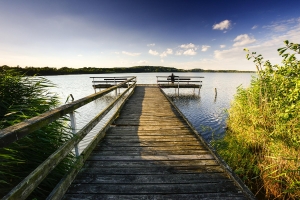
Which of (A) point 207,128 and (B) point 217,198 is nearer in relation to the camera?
(B) point 217,198

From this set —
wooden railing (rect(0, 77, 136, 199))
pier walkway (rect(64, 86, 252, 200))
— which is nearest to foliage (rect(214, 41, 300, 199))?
pier walkway (rect(64, 86, 252, 200))

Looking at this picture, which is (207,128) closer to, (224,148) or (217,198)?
(224,148)

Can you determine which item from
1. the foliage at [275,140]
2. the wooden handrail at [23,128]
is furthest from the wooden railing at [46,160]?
the foliage at [275,140]

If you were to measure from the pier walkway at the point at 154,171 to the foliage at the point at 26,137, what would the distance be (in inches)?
21.7

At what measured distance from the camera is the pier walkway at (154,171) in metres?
2.14

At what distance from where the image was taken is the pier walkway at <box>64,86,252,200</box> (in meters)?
2.14

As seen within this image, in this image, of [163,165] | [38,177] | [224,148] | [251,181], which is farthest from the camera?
[224,148]

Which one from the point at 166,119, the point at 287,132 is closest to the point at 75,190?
the point at 166,119

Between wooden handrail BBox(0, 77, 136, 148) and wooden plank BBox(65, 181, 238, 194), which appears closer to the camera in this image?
wooden handrail BBox(0, 77, 136, 148)

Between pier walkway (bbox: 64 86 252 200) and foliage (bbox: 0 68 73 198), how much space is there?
552 mm

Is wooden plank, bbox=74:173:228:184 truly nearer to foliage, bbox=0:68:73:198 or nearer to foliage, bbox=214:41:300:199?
foliage, bbox=0:68:73:198

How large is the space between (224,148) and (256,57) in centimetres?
379

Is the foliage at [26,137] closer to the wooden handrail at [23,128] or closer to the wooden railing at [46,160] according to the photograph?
the wooden railing at [46,160]

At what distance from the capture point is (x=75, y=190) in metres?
2.16
